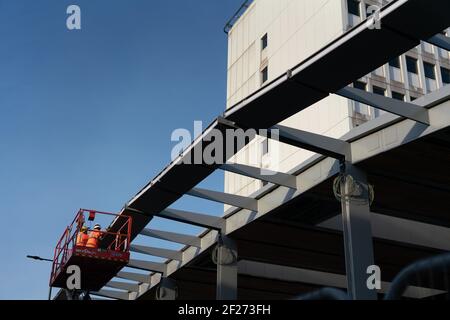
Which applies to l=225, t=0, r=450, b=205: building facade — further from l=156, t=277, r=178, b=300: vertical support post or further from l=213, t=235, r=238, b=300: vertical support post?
l=213, t=235, r=238, b=300: vertical support post

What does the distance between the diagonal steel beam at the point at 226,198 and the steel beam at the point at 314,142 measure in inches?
182

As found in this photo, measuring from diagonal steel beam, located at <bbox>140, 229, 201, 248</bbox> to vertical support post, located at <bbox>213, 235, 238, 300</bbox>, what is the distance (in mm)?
1884

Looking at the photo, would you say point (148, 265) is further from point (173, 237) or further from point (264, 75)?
point (264, 75)

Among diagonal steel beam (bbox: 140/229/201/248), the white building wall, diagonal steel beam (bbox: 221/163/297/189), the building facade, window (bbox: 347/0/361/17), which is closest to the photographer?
diagonal steel beam (bbox: 221/163/297/189)

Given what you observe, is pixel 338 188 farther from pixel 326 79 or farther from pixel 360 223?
pixel 326 79

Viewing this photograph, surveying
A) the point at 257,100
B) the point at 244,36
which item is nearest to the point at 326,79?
the point at 257,100

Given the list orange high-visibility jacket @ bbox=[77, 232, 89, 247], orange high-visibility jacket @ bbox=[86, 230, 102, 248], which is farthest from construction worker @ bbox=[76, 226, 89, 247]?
Result: orange high-visibility jacket @ bbox=[86, 230, 102, 248]

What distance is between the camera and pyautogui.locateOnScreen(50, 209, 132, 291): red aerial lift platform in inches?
728

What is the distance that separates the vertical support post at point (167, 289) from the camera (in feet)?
87.2

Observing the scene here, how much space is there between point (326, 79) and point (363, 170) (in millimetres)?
4369

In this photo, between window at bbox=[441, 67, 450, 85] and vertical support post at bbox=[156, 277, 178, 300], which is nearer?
vertical support post at bbox=[156, 277, 178, 300]

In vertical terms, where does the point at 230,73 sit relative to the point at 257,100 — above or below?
above

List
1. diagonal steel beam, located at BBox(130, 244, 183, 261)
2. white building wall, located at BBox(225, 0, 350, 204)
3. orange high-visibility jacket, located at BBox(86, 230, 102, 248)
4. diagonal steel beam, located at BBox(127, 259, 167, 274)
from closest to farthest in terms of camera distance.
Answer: orange high-visibility jacket, located at BBox(86, 230, 102, 248) < diagonal steel beam, located at BBox(130, 244, 183, 261) < diagonal steel beam, located at BBox(127, 259, 167, 274) < white building wall, located at BBox(225, 0, 350, 204)

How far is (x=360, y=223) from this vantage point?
15.1 metres
